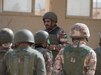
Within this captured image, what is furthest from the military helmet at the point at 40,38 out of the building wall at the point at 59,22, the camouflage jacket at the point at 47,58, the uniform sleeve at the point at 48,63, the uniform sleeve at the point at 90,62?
the building wall at the point at 59,22

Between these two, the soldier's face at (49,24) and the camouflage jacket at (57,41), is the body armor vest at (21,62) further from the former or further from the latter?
the soldier's face at (49,24)

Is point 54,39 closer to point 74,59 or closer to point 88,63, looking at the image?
point 74,59

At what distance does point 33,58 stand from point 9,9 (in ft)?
26.8

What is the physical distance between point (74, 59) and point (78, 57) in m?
0.07

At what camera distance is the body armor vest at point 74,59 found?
6.71 m

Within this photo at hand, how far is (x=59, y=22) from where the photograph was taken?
1391cm

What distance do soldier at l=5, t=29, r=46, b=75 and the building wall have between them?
728 cm

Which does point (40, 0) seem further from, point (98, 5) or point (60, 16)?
point (98, 5)

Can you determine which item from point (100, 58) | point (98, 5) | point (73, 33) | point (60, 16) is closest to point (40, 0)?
point (60, 16)

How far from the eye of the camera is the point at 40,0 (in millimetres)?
14375

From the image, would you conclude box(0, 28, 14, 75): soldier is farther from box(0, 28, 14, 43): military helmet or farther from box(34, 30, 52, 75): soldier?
box(34, 30, 52, 75): soldier

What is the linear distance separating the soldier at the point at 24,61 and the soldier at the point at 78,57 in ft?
1.38

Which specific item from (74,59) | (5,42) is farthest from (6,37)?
(74,59)

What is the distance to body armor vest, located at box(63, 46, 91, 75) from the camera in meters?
6.71
